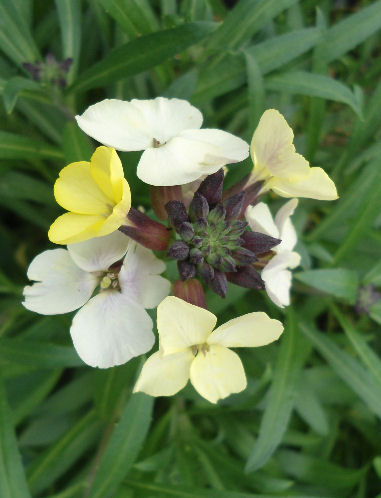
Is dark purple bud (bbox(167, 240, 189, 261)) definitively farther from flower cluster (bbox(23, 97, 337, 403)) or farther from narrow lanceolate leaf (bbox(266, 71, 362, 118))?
narrow lanceolate leaf (bbox(266, 71, 362, 118))

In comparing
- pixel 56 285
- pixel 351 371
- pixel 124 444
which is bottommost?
pixel 351 371

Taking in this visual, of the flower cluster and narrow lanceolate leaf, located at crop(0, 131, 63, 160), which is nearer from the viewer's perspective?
the flower cluster

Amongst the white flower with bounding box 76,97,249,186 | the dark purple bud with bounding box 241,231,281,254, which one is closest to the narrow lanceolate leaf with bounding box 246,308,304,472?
the dark purple bud with bounding box 241,231,281,254

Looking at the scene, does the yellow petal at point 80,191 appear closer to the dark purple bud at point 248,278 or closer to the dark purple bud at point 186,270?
the dark purple bud at point 186,270

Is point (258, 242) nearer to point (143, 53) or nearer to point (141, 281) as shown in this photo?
point (141, 281)

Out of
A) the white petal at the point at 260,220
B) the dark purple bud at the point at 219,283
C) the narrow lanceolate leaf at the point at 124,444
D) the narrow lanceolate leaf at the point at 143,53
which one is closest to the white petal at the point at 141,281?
the dark purple bud at the point at 219,283

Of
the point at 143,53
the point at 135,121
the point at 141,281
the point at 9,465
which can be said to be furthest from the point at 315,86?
the point at 9,465
